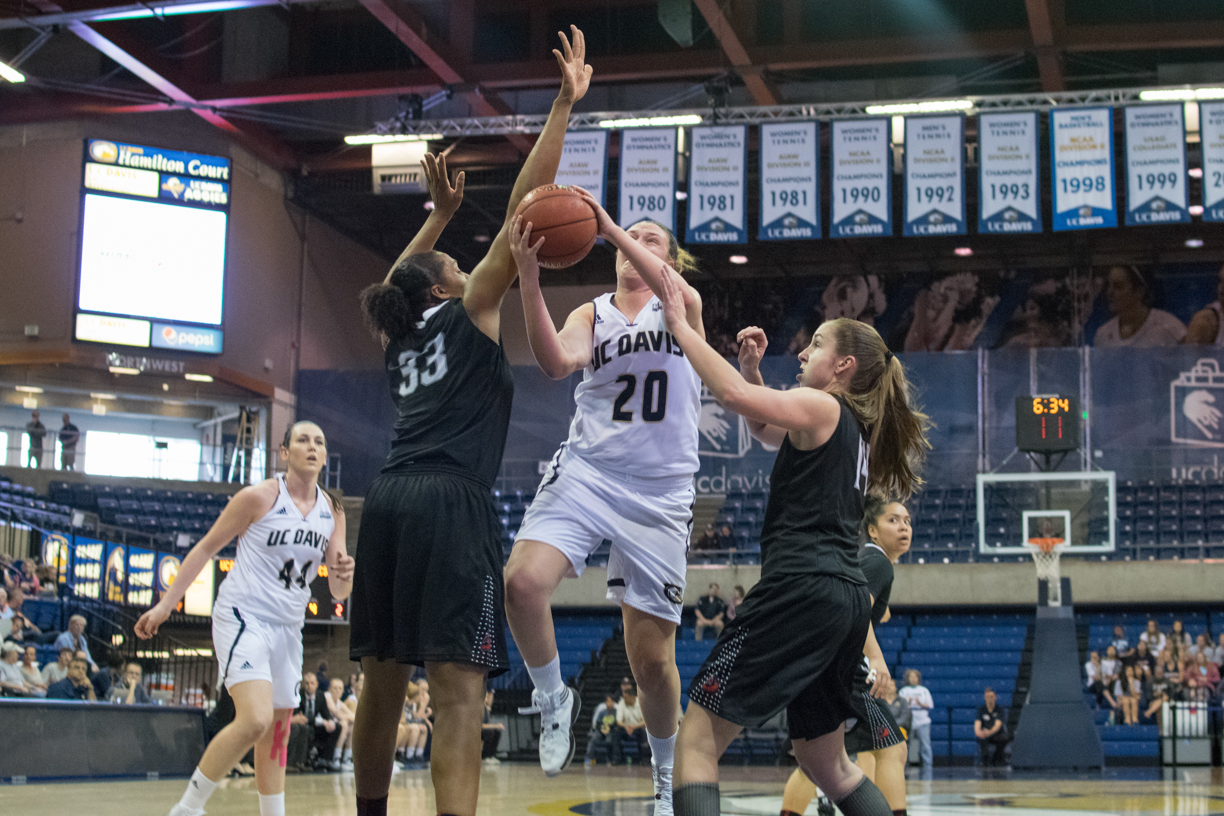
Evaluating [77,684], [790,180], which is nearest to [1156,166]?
[790,180]

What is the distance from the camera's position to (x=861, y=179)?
17922mm

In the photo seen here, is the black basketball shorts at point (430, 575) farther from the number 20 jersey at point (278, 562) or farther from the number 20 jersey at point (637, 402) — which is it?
the number 20 jersey at point (278, 562)

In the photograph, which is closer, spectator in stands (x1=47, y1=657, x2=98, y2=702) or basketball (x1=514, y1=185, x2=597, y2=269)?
basketball (x1=514, y1=185, x2=597, y2=269)

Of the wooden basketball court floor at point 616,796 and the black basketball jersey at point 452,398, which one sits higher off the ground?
the black basketball jersey at point 452,398

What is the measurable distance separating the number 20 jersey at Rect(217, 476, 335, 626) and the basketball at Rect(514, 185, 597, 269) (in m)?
2.23

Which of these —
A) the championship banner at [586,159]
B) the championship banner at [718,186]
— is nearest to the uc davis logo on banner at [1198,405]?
the championship banner at [718,186]

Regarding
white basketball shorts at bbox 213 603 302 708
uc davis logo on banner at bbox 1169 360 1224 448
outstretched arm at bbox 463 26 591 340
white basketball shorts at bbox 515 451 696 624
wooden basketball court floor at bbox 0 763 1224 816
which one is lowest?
wooden basketball court floor at bbox 0 763 1224 816

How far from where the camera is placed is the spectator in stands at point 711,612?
19.8 m

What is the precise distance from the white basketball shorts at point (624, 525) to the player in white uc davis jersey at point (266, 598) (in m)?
1.26

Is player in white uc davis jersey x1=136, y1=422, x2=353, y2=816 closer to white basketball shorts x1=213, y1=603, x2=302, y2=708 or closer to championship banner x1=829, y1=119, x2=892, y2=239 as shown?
white basketball shorts x1=213, y1=603, x2=302, y2=708

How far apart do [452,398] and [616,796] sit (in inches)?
249

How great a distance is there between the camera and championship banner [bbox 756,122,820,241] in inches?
706

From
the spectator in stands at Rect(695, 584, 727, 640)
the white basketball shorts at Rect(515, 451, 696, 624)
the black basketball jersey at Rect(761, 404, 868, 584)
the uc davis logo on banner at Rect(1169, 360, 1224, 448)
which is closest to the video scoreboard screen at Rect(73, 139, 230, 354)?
the spectator in stands at Rect(695, 584, 727, 640)

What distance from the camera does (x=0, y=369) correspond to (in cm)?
2320
